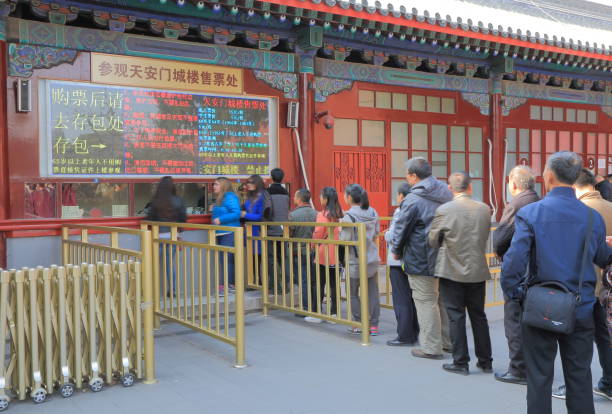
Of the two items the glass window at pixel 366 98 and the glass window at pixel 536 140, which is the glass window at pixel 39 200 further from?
the glass window at pixel 536 140

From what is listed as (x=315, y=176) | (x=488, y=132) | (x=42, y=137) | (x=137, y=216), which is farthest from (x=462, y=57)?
(x=42, y=137)

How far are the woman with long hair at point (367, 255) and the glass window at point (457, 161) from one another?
4478 millimetres

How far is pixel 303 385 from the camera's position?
15.7 ft

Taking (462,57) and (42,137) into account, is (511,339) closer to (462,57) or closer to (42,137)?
(42,137)

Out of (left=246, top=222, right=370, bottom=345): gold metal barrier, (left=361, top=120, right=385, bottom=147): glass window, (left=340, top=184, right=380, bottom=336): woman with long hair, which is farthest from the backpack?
(left=361, top=120, right=385, bottom=147): glass window

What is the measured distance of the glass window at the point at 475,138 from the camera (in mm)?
10727

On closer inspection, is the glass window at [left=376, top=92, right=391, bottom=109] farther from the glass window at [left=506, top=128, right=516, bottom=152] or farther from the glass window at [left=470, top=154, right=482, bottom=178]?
the glass window at [left=506, top=128, right=516, bottom=152]

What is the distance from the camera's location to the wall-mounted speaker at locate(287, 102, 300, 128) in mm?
8680

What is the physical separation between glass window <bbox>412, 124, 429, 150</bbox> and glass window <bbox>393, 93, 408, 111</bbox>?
369mm

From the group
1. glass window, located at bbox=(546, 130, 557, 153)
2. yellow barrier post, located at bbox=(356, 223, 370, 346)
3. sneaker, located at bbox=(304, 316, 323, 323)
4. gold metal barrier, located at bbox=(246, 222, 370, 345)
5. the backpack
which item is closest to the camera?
yellow barrier post, located at bbox=(356, 223, 370, 346)

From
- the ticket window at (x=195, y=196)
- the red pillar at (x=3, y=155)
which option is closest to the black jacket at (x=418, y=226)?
Answer: the ticket window at (x=195, y=196)

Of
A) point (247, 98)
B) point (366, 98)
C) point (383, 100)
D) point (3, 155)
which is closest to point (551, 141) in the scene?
point (383, 100)

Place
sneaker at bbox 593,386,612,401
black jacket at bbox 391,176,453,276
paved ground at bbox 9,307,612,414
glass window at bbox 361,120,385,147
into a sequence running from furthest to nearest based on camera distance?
glass window at bbox 361,120,385,147, black jacket at bbox 391,176,453,276, sneaker at bbox 593,386,612,401, paved ground at bbox 9,307,612,414

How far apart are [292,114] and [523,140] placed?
16.4 feet
